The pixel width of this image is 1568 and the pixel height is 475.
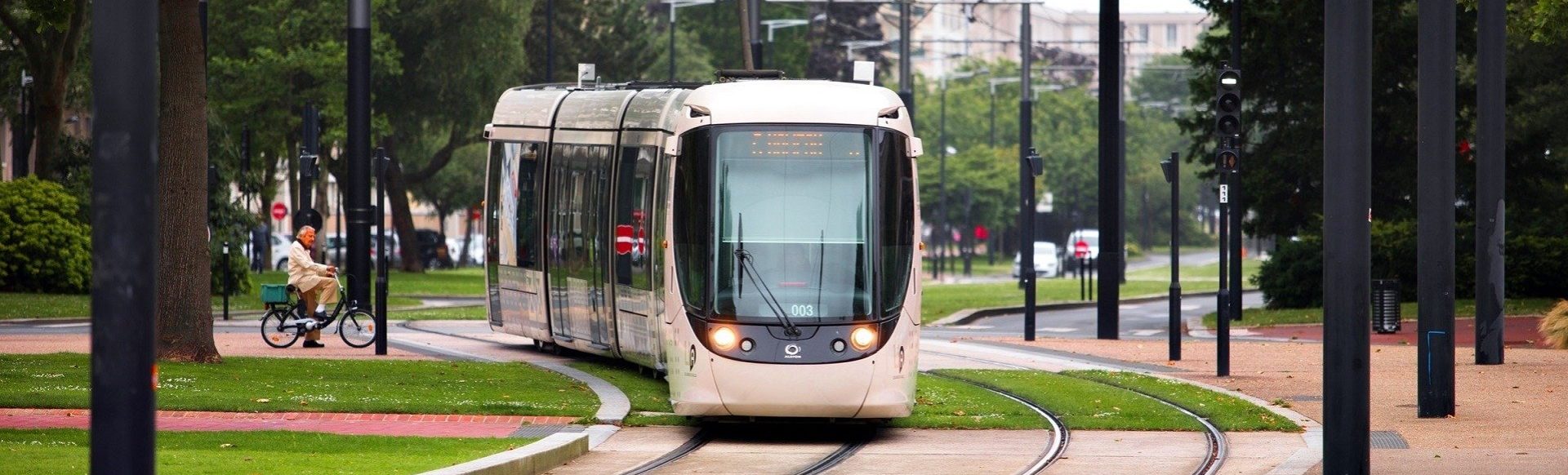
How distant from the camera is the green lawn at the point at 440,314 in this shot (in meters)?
35.1

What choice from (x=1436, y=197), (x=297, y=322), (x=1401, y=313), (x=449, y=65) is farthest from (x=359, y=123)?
(x=449, y=65)

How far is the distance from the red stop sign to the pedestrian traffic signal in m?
6.26

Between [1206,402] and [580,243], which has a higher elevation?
[580,243]

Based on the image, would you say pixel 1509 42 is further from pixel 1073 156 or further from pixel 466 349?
pixel 1073 156

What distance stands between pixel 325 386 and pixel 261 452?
531 centimetres

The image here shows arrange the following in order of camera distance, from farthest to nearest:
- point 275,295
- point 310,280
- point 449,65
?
point 449,65
point 275,295
point 310,280

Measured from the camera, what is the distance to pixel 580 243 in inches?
874

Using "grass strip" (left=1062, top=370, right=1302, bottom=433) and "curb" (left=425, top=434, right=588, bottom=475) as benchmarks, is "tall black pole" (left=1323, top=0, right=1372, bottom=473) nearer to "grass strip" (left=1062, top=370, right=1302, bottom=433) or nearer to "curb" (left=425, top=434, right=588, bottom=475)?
"curb" (left=425, top=434, right=588, bottom=475)

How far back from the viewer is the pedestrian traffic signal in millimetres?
22250

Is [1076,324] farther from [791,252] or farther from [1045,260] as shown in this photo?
[1045,260]

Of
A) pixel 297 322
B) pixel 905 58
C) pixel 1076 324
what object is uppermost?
pixel 905 58


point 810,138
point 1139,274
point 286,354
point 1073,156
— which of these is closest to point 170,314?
point 286,354

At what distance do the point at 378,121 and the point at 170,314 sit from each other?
3173cm

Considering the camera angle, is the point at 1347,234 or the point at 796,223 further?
the point at 796,223
